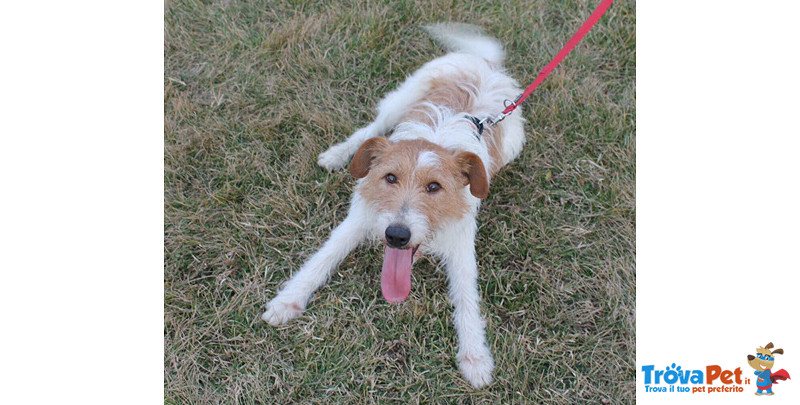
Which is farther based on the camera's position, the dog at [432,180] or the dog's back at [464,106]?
the dog's back at [464,106]

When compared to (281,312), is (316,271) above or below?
above

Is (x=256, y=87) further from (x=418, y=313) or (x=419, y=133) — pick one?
(x=418, y=313)

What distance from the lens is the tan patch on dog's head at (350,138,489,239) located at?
116 inches

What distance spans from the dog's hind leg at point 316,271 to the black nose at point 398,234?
2.73 feet

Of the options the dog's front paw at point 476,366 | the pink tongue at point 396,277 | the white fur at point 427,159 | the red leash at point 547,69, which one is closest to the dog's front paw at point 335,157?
the pink tongue at point 396,277

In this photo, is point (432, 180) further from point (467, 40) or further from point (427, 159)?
point (467, 40)

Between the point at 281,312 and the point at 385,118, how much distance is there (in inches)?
77.3

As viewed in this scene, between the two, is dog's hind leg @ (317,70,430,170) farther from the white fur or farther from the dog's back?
the white fur

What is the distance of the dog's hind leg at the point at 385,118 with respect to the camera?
425 cm

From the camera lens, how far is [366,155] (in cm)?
326

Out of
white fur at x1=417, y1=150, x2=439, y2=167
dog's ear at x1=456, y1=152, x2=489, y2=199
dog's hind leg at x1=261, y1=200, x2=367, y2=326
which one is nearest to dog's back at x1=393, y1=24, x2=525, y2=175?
dog's ear at x1=456, y1=152, x2=489, y2=199
